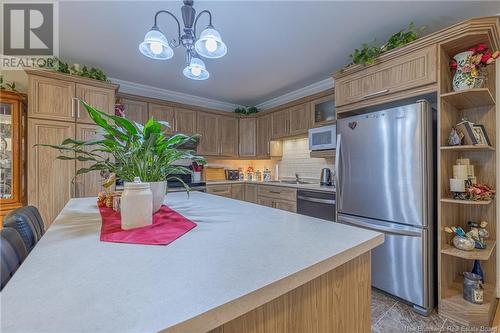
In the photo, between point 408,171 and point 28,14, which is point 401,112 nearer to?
point 408,171

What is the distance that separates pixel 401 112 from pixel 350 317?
65.0 inches

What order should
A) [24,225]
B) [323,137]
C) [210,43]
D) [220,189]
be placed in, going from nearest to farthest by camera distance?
[24,225] < [210,43] < [323,137] < [220,189]

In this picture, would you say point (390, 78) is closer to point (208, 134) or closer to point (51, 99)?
point (208, 134)

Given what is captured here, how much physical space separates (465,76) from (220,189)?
123 inches

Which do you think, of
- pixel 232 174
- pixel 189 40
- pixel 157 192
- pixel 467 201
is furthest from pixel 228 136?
pixel 467 201

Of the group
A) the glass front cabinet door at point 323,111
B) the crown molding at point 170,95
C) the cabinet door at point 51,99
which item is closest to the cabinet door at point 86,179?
the cabinet door at point 51,99

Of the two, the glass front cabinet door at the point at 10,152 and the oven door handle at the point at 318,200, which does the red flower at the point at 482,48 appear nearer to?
the oven door handle at the point at 318,200

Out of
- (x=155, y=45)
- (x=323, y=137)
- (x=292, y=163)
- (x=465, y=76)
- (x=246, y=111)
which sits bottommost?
(x=292, y=163)

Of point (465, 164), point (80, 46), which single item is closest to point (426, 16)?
point (465, 164)

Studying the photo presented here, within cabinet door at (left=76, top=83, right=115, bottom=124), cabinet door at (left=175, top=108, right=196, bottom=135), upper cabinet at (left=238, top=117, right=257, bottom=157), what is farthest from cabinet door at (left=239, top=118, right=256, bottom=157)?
cabinet door at (left=76, top=83, right=115, bottom=124)

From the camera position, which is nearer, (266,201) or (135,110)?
(135,110)

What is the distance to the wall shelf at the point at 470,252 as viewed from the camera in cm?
156

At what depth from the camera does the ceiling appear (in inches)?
69.1

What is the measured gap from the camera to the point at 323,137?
2982 millimetres
